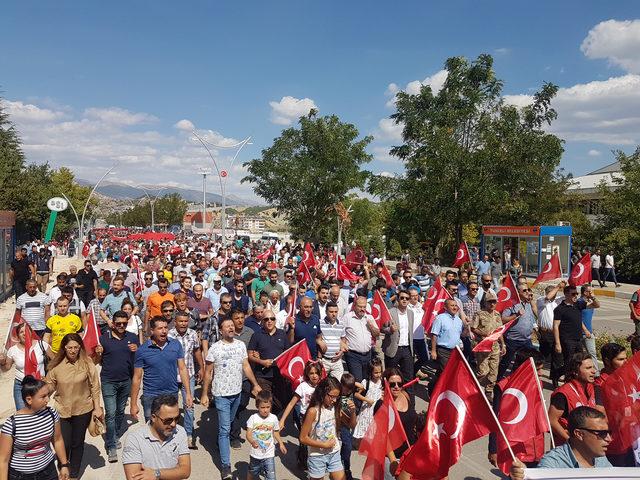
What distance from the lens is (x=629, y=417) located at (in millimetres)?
4035

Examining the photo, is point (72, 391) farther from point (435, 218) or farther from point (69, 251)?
point (69, 251)

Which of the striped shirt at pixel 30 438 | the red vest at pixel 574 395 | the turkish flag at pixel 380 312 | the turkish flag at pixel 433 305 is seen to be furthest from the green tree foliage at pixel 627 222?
the striped shirt at pixel 30 438

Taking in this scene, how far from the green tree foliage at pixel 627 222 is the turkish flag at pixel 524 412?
2480 centimetres

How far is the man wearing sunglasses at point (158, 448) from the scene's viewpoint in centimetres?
341

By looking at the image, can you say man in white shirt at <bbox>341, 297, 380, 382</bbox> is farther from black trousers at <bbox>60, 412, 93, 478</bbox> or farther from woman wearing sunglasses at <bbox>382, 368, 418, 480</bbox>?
black trousers at <bbox>60, 412, 93, 478</bbox>

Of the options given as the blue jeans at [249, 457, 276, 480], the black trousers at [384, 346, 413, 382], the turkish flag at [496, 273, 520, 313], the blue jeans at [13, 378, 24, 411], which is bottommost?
the blue jeans at [249, 457, 276, 480]

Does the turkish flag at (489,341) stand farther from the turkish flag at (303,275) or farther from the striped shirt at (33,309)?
the turkish flag at (303,275)

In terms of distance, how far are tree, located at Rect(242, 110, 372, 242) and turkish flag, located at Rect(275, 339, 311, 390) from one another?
24441 millimetres

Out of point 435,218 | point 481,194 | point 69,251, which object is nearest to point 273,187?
point 435,218

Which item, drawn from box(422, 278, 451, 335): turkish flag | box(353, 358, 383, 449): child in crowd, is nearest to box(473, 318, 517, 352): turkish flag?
box(422, 278, 451, 335): turkish flag

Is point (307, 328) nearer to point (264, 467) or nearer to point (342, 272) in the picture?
point (264, 467)

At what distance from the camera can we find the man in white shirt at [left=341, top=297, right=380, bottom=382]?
22.3 feet

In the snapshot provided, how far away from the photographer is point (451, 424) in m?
3.76

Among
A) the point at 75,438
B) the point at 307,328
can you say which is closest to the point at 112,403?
the point at 75,438
